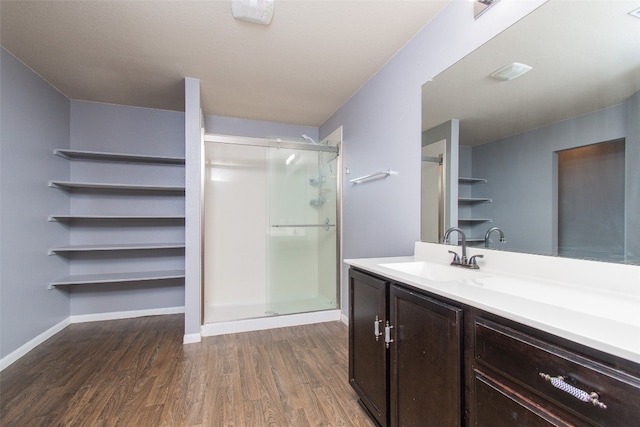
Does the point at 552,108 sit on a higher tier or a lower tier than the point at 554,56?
lower

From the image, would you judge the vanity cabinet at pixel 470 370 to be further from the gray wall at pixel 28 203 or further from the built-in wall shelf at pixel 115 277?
the gray wall at pixel 28 203

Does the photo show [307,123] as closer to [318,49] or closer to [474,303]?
[318,49]

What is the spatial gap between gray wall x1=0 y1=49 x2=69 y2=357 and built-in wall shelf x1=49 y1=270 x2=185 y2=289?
0.37ft

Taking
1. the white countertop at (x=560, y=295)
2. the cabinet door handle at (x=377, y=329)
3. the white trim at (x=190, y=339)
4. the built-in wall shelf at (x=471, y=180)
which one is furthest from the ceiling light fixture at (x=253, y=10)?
the white trim at (x=190, y=339)

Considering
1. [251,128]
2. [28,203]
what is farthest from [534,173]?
[28,203]

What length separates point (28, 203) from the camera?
7.82ft

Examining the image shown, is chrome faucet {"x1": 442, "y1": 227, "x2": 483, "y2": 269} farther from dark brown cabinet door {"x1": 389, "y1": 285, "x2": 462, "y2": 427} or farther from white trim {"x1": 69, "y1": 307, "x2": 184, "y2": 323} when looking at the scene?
white trim {"x1": 69, "y1": 307, "x2": 184, "y2": 323}

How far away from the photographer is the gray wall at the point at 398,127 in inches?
61.1

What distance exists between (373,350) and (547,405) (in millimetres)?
842

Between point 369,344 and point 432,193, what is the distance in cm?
101

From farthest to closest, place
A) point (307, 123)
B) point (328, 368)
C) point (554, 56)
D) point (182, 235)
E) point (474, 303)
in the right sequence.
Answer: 1. point (307, 123)
2. point (182, 235)
3. point (328, 368)
4. point (554, 56)
5. point (474, 303)

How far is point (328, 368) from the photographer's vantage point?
6.86 feet

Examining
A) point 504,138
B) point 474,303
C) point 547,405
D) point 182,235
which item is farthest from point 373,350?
point 182,235

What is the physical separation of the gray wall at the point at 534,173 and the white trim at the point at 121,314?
3.44 metres
